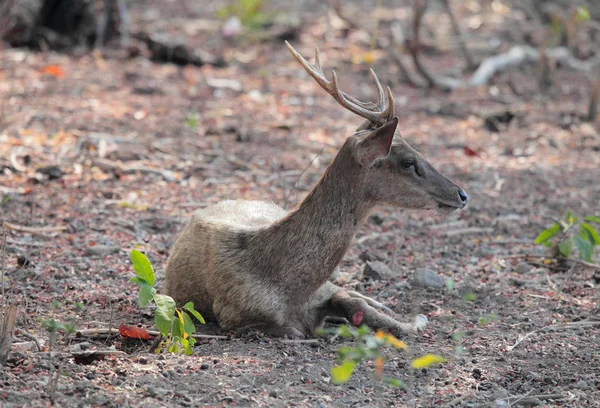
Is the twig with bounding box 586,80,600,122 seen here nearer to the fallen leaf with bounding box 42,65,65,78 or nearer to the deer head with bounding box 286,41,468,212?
the deer head with bounding box 286,41,468,212

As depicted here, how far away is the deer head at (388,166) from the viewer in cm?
509

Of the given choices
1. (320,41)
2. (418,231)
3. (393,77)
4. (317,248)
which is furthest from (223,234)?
(320,41)

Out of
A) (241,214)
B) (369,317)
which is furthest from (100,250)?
(369,317)

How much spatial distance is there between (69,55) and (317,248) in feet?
27.1

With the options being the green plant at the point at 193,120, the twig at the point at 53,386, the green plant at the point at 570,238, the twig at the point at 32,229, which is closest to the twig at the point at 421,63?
the green plant at the point at 193,120

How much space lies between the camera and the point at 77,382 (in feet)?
13.6

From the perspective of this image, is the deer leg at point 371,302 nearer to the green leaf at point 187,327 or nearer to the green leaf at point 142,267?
the green leaf at point 187,327

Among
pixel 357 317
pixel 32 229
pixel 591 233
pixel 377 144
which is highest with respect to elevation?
pixel 377 144

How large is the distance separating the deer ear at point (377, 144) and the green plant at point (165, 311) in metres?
1.29

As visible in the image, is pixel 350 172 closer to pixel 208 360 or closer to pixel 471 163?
pixel 208 360

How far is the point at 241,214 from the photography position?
5973 mm

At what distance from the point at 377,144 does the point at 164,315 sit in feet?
4.94

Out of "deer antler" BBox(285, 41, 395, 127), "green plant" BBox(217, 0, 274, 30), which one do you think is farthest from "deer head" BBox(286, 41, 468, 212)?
"green plant" BBox(217, 0, 274, 30)

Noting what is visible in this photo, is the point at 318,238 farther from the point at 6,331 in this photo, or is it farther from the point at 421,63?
the point at 421,63
